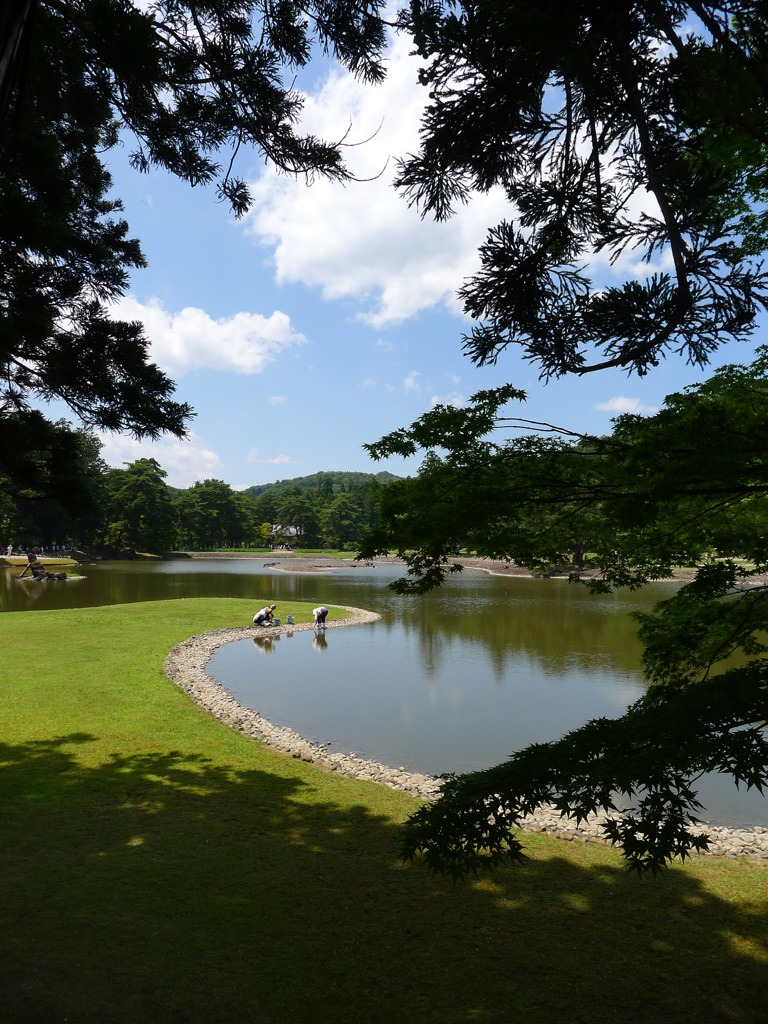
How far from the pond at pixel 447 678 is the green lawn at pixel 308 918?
2.13m

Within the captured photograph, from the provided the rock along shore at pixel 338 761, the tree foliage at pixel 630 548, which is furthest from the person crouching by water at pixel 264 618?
the tree foliage at pixel 630 548

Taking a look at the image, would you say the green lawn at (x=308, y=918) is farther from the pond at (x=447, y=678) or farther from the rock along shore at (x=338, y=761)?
the pond at (x=447, y=678)

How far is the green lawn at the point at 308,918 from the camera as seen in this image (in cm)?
309

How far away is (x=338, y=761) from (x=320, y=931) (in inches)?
147

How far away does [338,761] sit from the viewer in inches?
293

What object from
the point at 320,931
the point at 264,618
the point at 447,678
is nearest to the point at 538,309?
the point at 320,931

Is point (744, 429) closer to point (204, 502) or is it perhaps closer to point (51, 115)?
point (51, 115)

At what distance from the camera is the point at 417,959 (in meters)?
3.51

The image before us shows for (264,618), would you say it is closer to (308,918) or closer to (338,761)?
(338,761)

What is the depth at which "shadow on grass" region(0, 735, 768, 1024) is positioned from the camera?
3072 millimetres

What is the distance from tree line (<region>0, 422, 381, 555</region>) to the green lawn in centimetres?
2251

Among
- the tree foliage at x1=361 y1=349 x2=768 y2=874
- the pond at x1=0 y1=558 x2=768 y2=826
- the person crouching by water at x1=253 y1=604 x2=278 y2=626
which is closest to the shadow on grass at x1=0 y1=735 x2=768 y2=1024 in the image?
the tree foliage at x1=361 y1=349 x2=768 y2=874

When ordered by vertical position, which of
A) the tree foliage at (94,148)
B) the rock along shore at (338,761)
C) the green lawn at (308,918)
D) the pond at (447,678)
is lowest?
the pond at (447,678)

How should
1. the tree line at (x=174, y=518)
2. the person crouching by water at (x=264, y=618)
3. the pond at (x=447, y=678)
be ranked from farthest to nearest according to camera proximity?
the tree line at (x=174, y=518) < the person crouching by water at (x=264, y=618) < the pond at (x=447, y=678)
